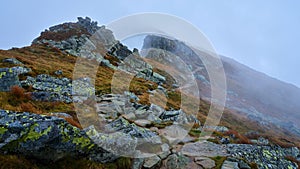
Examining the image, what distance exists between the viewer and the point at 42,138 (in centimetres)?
729

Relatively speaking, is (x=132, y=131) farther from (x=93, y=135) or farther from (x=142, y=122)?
Answer: (x=142, y=122)

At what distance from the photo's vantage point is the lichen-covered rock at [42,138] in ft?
23.0

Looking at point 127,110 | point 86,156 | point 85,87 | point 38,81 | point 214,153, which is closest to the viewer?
point 86,156

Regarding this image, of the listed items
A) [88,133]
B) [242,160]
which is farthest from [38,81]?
[242,160]

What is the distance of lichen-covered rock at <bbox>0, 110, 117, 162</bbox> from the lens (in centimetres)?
702

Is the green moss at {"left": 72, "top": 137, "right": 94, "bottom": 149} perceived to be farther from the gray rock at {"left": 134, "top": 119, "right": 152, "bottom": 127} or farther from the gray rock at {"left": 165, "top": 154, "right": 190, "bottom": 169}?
the gray rock at {"left": 134, "top": 119, "right": 152, "bottom": 127}

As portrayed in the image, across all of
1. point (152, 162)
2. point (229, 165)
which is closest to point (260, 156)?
point (229, 165)

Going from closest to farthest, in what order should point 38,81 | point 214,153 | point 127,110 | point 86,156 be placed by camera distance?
1. point 86,156
2. point 214,153
3. point 127,110
4. point 38,81

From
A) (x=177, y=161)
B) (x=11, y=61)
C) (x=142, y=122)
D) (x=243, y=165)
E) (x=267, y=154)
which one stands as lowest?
(x=267, y=154)

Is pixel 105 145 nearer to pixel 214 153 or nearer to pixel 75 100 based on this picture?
pixel 214 153

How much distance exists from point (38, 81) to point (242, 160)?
1605cm

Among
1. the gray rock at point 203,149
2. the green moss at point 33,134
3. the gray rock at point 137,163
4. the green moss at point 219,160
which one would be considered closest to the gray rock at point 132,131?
the gray rock at point 137,163

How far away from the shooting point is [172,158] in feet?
34.8

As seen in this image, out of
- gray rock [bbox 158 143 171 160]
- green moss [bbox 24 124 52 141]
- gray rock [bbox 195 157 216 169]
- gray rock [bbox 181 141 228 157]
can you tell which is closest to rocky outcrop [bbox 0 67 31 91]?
green moss [bbox 24 124 52 141]
